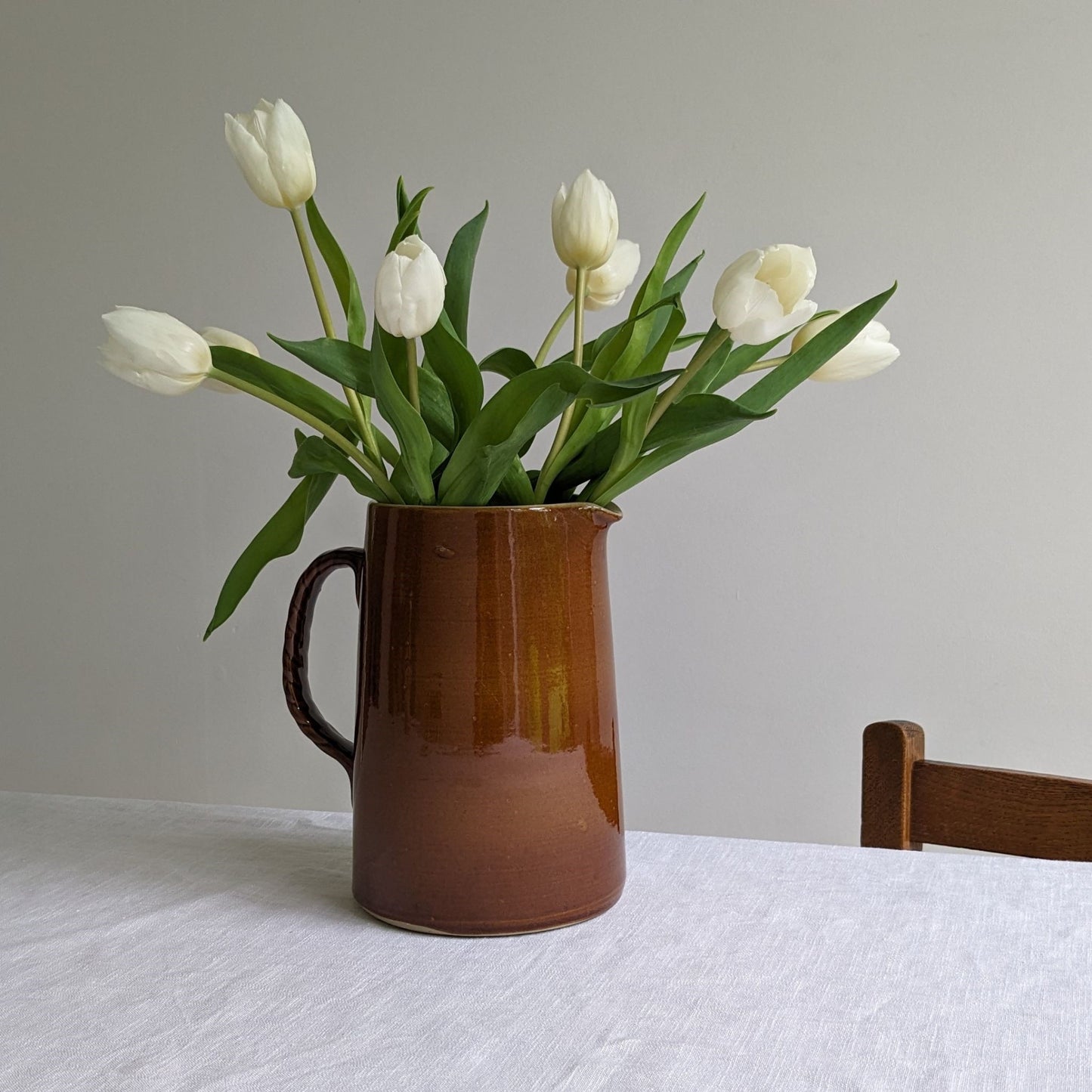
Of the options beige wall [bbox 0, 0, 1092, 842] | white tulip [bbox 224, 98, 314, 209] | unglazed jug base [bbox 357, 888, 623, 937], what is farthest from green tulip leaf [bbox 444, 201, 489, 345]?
beige wall [bbox 0, 0, 1092, 842]

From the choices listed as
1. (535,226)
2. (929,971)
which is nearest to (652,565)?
(535,226)

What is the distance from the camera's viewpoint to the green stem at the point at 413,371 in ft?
1.88

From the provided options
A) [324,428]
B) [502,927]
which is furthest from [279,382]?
[502,927]

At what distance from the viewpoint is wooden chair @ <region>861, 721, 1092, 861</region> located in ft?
2.62

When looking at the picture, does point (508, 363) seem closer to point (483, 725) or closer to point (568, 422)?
point (568, 422)

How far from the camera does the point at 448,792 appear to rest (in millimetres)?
591

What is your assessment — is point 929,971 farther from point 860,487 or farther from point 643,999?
point 860,487

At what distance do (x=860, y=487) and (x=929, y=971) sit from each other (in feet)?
3.40

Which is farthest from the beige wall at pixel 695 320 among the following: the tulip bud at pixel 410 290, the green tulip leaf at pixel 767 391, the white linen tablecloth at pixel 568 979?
the tulip bud at pixel 410 290

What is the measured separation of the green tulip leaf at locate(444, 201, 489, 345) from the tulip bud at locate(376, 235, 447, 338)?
0.43ft

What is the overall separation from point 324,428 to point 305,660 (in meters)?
0.14

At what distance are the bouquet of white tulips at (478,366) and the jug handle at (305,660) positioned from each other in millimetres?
23

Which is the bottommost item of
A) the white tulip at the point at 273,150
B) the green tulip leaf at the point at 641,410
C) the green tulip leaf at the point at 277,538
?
the green tulip leaf at the point at 277,538

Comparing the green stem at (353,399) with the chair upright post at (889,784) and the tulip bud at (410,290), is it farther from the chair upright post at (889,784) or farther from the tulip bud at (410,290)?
the chair upright post at (889,784)
